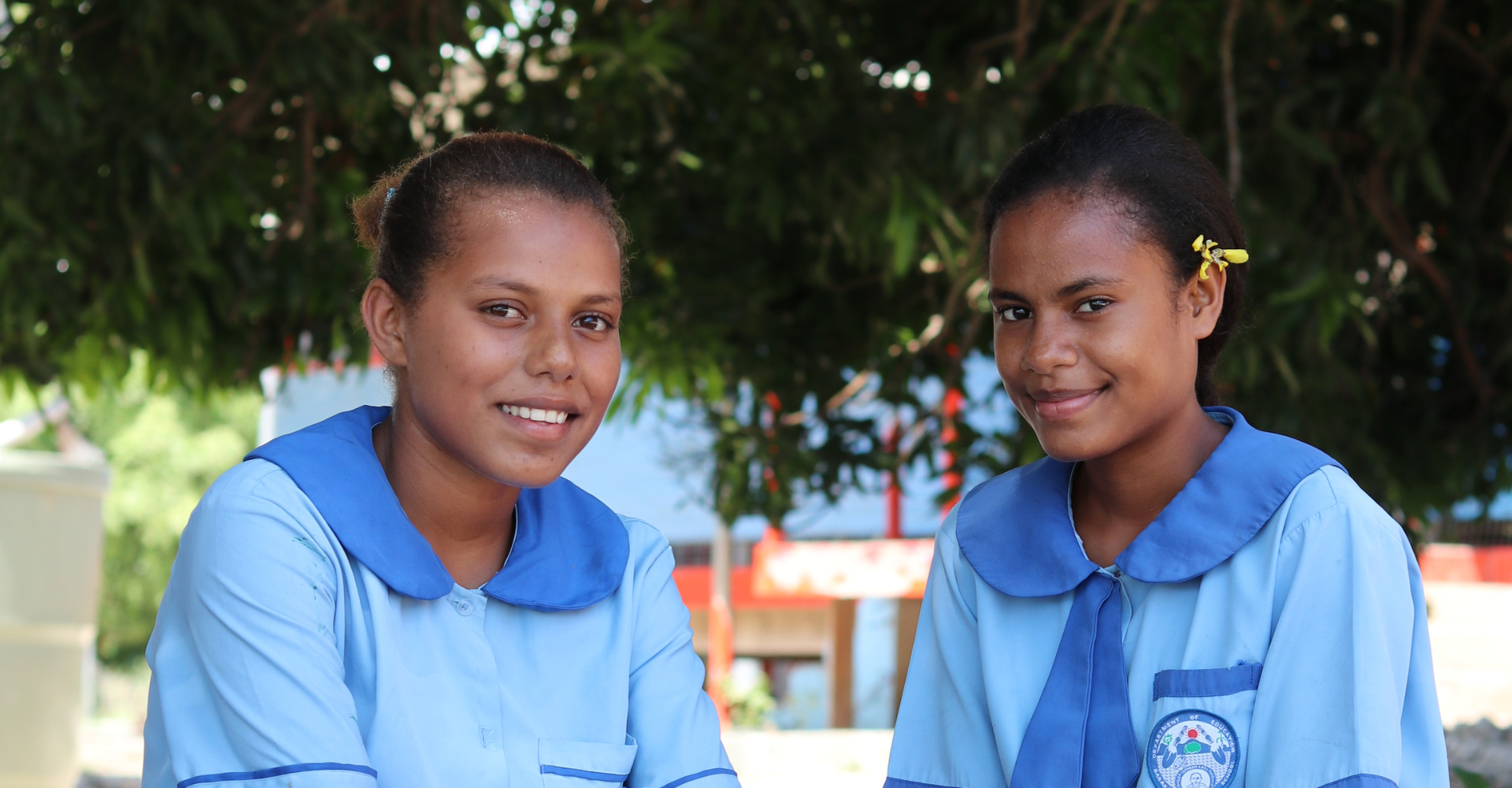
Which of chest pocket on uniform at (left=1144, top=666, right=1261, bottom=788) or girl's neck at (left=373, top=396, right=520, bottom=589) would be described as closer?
chest pocket on uniform at (left=1144, top=666, right=1261, bottom=788)

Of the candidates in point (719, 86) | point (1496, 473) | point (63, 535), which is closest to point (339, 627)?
point (719, 86)

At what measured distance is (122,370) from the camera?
156 inches

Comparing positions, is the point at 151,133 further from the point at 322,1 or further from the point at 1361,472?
the point at 1361,472

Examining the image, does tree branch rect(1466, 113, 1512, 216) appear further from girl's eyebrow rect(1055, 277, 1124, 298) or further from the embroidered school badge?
the embroidered school badge

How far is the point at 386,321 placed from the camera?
5.62ft

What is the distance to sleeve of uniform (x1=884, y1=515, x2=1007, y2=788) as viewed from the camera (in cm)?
178

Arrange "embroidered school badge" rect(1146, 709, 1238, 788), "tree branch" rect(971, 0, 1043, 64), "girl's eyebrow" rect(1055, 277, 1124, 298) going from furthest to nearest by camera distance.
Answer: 1. "tree branch" rect(971, 0, 1043, 64)
2. "girl's eyebrow" rect(1055, 277, 1124, 298)
3. "embroidered school badge" rect(1146, 709, 1238, 788)

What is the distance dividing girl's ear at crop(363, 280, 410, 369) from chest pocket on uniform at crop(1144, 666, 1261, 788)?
0.99 metres

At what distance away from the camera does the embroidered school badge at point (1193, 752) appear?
1536mm

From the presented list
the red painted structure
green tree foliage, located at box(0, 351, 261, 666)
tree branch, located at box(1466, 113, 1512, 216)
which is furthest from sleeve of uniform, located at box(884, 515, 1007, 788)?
green tree foliage, located at box(0, 351, 261, 666)

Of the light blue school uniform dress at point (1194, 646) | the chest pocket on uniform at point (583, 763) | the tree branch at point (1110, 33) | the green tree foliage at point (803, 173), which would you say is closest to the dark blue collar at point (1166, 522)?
the light blue school uniform dress at point (1194, 646)

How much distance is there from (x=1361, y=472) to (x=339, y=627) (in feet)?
9.03

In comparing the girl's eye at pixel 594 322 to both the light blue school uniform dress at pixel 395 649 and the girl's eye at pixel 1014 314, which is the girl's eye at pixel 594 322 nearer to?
the light blue school uniform dress at pixel 395 649

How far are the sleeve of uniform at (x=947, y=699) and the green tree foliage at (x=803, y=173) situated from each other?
116cm
